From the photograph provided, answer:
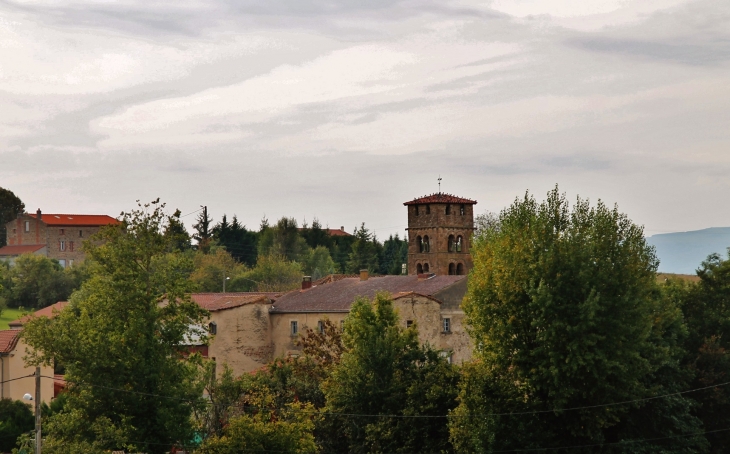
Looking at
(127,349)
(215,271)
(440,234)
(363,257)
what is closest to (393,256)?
(363,257)

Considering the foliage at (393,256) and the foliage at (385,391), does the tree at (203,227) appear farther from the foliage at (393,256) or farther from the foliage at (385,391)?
the foliage at (385,391)

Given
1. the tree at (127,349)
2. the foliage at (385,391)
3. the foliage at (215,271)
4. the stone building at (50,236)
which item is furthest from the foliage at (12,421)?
the stone building at (50,236)

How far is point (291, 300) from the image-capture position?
205ft

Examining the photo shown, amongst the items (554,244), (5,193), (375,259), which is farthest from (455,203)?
(5,193)

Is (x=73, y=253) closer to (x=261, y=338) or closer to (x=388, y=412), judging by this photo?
(x=261, y=338)

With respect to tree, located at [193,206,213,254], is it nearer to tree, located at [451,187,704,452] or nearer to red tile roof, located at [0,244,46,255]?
red tile roof, located at [0,244,46,255]

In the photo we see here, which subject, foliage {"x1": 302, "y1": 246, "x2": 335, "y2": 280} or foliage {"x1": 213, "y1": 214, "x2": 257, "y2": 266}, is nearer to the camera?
foliage {"x1": 302, "y1": 246, "x2": 335, "y2": 280}

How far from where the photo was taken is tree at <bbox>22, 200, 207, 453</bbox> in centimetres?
3747

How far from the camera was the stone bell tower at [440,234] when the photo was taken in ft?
237

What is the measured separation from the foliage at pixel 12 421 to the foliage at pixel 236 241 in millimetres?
79621

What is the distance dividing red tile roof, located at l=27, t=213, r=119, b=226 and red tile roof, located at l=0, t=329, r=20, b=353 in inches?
2661

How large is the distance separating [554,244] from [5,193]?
94.6 m

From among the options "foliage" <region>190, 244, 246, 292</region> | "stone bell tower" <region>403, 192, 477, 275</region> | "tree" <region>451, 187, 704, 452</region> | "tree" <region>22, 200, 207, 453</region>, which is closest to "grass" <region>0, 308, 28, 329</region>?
"foliage" <region>190, 244, 246, 292</region>

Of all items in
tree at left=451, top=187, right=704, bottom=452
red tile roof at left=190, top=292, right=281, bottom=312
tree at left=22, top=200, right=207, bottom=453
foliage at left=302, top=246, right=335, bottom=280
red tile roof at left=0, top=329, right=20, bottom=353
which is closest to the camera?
tree at left=22, top=200, right=207, bottom=453
